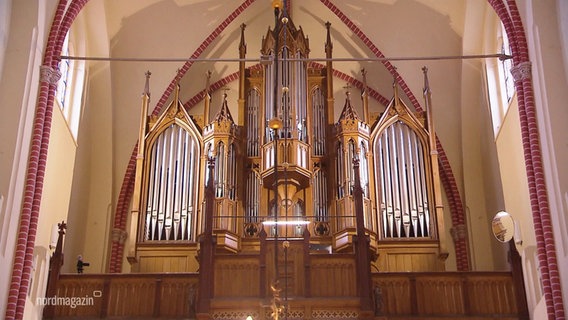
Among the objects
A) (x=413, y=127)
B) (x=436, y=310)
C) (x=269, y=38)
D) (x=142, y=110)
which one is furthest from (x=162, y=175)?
(x=436, y=310)

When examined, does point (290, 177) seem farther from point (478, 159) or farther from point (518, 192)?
point (478, 159)

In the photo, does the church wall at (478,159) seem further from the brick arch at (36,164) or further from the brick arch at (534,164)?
the brick arch at (36,164)

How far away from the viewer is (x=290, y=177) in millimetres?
16031

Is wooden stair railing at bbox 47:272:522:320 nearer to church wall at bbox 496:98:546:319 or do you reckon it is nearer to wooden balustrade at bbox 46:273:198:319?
wooden balustrade at bbox 46:273:198:319

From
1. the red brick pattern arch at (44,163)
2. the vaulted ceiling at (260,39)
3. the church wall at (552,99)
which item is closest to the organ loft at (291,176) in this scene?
the vaulted ceiling at (260,39)

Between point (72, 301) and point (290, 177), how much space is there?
5.49 meters

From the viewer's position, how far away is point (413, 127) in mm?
17109

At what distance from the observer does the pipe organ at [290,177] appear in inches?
618

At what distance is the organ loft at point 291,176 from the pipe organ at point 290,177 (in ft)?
0.09

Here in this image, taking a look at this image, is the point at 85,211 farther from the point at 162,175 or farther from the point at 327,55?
the point at 327,55

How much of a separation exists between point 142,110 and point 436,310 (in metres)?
8.39

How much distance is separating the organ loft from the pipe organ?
26 mm

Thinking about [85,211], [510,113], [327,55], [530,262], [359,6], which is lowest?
[530,262]

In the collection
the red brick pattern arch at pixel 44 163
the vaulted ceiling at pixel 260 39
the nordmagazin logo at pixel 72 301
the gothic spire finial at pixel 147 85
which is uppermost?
the vaulted ceiling at pixel 260 39
